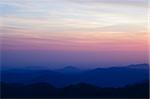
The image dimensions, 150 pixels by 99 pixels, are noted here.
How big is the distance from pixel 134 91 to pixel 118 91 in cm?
100

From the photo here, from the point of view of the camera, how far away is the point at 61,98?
11.4 meters

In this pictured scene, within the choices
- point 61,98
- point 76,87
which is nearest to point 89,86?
point 76,87

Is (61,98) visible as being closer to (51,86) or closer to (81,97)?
(81,97)

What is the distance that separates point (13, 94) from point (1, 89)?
0.67m

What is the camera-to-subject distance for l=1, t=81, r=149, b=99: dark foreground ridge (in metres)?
11.8

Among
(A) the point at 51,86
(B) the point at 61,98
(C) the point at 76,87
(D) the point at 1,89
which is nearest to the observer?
(B) the point at 61,98

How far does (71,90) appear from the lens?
1413 centimetres

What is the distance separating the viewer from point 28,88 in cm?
1265

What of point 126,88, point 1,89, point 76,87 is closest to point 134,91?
point 126,88

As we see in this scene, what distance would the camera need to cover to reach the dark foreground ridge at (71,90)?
11.8 m

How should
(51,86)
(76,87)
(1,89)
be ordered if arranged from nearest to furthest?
(1,89)
(51,86)
(76,87)

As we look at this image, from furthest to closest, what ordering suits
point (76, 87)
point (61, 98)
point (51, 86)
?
1. point (76, 87)
2. point (51, 86)
3. point (61, 98)

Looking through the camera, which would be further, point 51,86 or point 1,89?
point 51,86

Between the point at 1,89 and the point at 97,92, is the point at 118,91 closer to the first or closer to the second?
the point at 97,92
